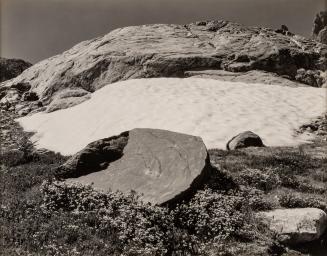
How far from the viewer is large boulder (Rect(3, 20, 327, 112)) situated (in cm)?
3462

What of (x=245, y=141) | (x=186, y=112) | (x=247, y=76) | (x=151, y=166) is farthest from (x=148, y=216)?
(x=247, y=76)

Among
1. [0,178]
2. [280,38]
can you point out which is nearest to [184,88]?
[280,38]

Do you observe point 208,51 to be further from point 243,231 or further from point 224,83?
point 243,231

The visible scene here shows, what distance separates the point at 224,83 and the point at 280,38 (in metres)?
10.9

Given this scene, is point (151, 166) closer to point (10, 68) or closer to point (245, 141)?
point (245, 141)

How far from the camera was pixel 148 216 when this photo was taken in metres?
12.1

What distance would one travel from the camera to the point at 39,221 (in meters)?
12.4

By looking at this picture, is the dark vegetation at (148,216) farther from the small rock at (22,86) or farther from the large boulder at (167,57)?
the small rock at (22,86)

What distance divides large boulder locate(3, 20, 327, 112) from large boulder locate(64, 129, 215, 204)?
739 inches

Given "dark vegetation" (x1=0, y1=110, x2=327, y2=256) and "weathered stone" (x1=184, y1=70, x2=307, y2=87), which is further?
"weathered stone" (x1=184, y1=70, x2=307, y2=87)

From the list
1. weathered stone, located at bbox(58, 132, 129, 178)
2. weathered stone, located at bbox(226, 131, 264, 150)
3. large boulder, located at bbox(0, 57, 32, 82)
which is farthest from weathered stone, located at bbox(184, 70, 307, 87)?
large boulder, located at bbox(0, 57, 32, 82)

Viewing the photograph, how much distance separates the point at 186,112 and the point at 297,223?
13667 mm

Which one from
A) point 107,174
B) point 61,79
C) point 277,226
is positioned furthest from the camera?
point 61,79

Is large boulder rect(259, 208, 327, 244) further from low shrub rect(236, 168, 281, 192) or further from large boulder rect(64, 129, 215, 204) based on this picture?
large boulder rect(64, 129, 215, 204)
